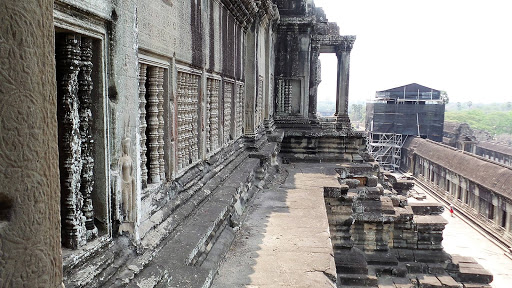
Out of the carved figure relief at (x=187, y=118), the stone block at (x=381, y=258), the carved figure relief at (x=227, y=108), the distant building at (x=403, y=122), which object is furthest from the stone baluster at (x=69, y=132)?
the distant building at (x=403, y=122)

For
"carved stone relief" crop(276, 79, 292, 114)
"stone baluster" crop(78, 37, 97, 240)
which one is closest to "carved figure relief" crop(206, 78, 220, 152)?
"stone baluster" crop(78, 37, 97, 240)

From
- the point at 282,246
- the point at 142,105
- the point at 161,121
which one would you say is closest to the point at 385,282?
the point at 282,246

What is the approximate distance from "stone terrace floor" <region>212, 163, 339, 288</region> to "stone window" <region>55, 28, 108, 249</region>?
1.78 m

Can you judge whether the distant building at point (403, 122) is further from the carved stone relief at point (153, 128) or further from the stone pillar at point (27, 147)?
the stone pillar at point (27, 147)

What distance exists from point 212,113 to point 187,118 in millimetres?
1381

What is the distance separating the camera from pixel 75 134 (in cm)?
247

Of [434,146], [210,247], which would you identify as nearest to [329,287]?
[210,247]

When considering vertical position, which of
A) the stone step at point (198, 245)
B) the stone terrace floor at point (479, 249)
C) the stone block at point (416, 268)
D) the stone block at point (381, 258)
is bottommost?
the stone terrace floor at point (479, 249)

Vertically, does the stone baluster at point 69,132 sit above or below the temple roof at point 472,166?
above

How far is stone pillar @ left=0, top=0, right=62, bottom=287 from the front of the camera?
4.02ft

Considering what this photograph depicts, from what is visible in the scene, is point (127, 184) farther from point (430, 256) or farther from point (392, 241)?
point (430, 256)

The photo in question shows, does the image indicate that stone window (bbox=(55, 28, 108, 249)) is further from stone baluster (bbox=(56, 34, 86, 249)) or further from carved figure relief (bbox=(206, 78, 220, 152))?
carved figure relief (bbox=(206, 78, 220, 152))

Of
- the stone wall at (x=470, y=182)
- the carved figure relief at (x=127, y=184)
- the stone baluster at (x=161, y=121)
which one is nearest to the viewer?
the carved figure relief at (x=127, y=184)

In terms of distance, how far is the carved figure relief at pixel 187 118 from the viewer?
15.6 feet
